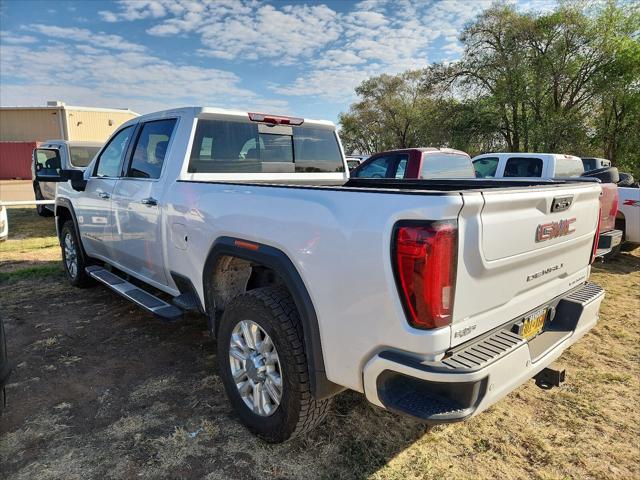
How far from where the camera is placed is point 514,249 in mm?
2055

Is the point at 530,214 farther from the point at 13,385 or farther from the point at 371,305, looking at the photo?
the point at 13,385

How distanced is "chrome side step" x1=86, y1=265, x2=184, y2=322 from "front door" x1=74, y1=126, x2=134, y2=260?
0.33m

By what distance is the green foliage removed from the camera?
19469 mm

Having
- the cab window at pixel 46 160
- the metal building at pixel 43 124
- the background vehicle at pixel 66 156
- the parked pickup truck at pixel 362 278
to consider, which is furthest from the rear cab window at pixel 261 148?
the metal building at pixel 43 124

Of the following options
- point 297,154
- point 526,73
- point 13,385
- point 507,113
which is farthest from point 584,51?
point 13,385

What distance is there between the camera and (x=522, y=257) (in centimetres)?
212

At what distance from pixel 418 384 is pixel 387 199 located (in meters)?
0.82

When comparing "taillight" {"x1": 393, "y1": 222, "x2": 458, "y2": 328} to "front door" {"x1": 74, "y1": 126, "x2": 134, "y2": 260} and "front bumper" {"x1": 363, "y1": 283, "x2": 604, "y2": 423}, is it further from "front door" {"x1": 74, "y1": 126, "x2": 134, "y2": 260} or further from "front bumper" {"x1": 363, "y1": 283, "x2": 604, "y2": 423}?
"front door" {"x1": 74, "y1": 126, "x2": 134, "y2": 260}

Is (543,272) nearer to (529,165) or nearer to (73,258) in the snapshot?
(73,258)

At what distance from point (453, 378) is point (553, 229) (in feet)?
3.56

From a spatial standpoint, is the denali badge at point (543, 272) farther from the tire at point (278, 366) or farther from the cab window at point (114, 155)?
the cab window at point (114, 155)

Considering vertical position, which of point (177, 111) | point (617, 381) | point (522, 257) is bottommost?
point (617, 381)

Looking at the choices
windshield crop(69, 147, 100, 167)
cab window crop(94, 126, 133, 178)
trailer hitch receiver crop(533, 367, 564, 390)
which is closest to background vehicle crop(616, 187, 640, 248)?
trailer hitch receiver crop(533, 367, 564, 390)

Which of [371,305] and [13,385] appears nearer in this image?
[371,305]
